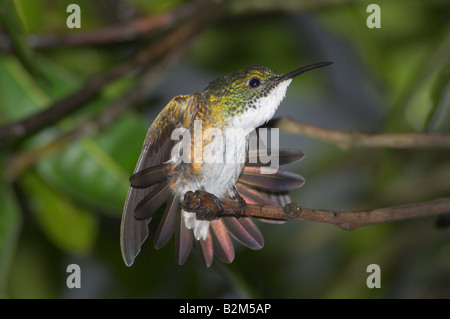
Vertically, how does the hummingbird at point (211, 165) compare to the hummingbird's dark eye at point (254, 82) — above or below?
below

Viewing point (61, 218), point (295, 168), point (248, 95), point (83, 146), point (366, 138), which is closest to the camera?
point (248, 95)

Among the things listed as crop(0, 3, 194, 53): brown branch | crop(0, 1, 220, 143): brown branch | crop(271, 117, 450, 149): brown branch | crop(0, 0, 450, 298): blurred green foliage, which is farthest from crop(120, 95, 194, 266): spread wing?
crop(0, 3, 194, 53): brown branch

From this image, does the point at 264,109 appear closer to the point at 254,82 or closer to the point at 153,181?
the point at 254,82

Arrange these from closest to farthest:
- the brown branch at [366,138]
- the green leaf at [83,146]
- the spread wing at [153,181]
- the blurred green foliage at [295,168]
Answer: the spread wing at [153,181], the brown branch at [366,138], the green leaf at [83,146], the blurred green foliage at [295,168]

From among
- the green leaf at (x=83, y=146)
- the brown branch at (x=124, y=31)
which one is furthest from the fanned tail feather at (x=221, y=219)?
the brown branch at (x=124, y=31)

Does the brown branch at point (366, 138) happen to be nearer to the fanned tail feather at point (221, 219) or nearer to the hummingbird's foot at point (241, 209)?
the fanned tail feather at point (221, 219)

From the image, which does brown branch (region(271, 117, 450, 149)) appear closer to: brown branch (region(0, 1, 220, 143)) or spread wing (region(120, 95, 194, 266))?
spread wing (region(120, 95, 194, 266))

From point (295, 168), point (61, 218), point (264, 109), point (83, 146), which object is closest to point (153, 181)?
point (264, 109)
